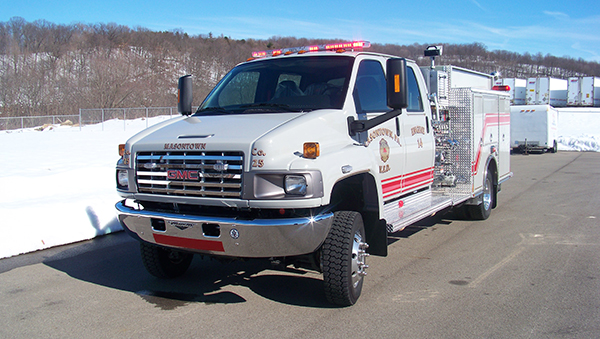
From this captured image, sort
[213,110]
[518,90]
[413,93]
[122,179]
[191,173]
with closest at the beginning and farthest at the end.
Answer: [191,173] < [122,179] < [213,110] < [413,93] < [518,90]

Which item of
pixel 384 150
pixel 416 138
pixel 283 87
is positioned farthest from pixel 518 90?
pixel 283 87

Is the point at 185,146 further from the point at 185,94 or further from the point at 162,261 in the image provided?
the point at 185,94

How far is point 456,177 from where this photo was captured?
25.1ft

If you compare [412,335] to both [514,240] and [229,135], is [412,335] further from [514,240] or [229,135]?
[514,240]

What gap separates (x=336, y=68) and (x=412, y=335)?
8.89 feet

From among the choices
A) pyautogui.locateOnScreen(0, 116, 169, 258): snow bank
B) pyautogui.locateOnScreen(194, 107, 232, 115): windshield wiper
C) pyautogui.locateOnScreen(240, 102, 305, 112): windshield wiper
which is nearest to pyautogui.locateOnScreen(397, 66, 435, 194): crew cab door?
pyautogui.locateOnScreen(240, 102, 305, 112): windshield wiper

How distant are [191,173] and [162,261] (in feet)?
4.94

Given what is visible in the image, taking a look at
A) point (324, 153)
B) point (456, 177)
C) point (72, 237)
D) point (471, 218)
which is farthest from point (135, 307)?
point (471, 218)

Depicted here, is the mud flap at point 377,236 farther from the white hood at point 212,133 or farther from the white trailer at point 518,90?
the white trailer at point 518,90

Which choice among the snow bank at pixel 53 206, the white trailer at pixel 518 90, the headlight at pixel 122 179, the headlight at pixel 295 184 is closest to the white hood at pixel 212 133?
the headlight at pixel 122 179

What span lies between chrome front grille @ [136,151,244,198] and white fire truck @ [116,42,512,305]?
0.01 metres

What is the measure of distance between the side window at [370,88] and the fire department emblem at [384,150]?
0.36 m

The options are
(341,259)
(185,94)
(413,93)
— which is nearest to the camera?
(341,259)

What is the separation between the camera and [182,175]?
Result: 422 cm
